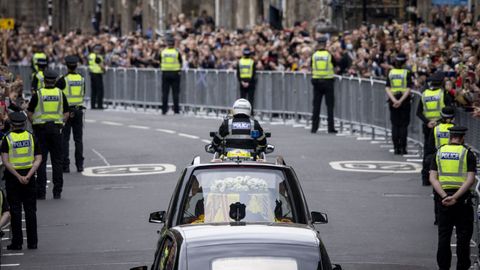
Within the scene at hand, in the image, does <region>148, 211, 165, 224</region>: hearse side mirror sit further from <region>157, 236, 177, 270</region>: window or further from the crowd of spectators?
the crowd of spectators

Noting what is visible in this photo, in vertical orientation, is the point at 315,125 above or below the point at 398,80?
below

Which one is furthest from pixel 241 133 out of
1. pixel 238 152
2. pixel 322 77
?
pixel 322 77

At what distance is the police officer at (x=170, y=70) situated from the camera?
39.9 meters

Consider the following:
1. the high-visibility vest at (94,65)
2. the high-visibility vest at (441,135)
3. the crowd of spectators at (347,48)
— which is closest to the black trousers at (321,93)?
the crowd of spectators at (347,48)

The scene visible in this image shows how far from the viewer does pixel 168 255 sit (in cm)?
1090

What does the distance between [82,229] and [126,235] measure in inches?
39.9

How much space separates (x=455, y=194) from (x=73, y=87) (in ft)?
37.6

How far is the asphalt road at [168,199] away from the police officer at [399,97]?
512 millimetres

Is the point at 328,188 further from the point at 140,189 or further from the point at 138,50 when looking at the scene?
the point at 138,50

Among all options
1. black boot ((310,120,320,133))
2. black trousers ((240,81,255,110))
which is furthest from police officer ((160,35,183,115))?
black boot ((310,120,320,133))

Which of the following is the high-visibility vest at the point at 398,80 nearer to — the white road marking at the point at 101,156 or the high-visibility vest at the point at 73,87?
the white road marking at the point at 101,156

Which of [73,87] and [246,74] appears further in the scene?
[246,74]

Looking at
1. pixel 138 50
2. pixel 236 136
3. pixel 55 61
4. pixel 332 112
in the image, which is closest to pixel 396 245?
pixel 236 136

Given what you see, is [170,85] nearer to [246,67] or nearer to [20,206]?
[246,67]
